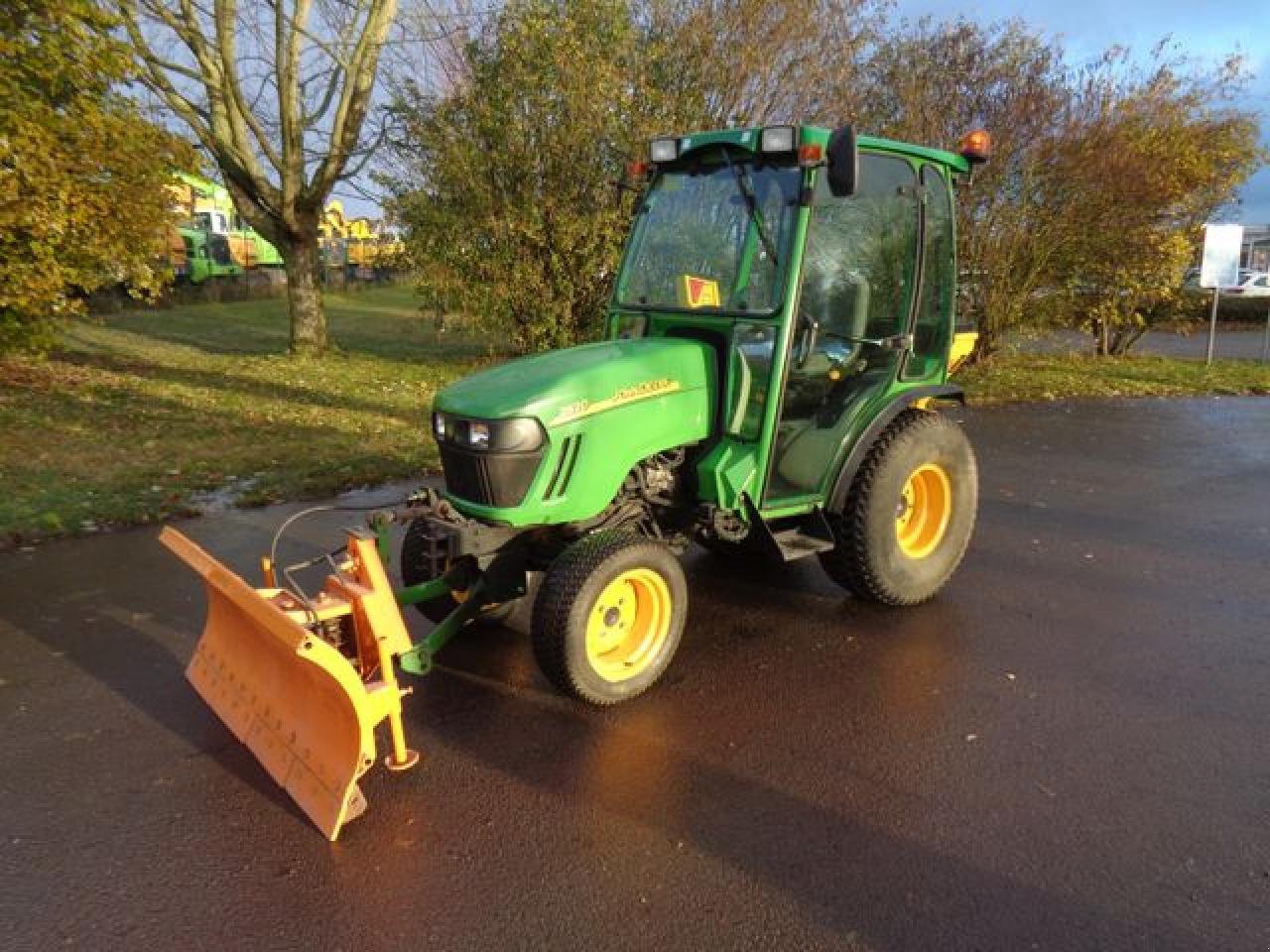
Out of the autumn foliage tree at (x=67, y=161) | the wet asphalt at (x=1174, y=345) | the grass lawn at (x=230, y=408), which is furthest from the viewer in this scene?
the wet asphalt at (x=1174, y=345)

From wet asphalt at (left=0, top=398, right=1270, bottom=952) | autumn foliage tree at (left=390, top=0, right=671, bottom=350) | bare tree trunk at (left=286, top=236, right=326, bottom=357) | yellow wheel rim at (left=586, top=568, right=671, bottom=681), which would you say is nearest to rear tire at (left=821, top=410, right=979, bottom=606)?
wet asphalt at (left=0, top=398, right=1270, bottom=952)

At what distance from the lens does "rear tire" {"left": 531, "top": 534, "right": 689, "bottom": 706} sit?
3.44 m

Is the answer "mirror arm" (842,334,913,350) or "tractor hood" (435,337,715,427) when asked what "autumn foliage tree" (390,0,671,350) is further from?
"tractor hood" (435,337,715,427)

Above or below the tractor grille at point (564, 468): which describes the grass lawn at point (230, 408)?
below

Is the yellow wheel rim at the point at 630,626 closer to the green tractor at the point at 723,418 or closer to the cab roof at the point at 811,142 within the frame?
the green tractor at the point at 723,418

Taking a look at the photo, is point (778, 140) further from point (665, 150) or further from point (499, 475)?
point (499, 475)

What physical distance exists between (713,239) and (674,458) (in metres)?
1.02

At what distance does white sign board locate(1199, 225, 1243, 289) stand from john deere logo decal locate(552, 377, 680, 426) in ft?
44.6

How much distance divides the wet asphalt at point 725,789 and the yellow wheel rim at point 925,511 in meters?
0.38

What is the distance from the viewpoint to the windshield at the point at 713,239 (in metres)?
3.96

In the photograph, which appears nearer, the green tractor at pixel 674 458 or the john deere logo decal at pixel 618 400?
the green tractor at pixel 674 458

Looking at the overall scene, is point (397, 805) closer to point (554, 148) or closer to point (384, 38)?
point (554, 148)

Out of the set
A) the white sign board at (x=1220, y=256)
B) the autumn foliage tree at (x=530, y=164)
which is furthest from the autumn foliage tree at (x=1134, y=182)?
the autumn foliage tree at (x=530, y=164)

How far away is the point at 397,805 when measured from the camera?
3.07m
